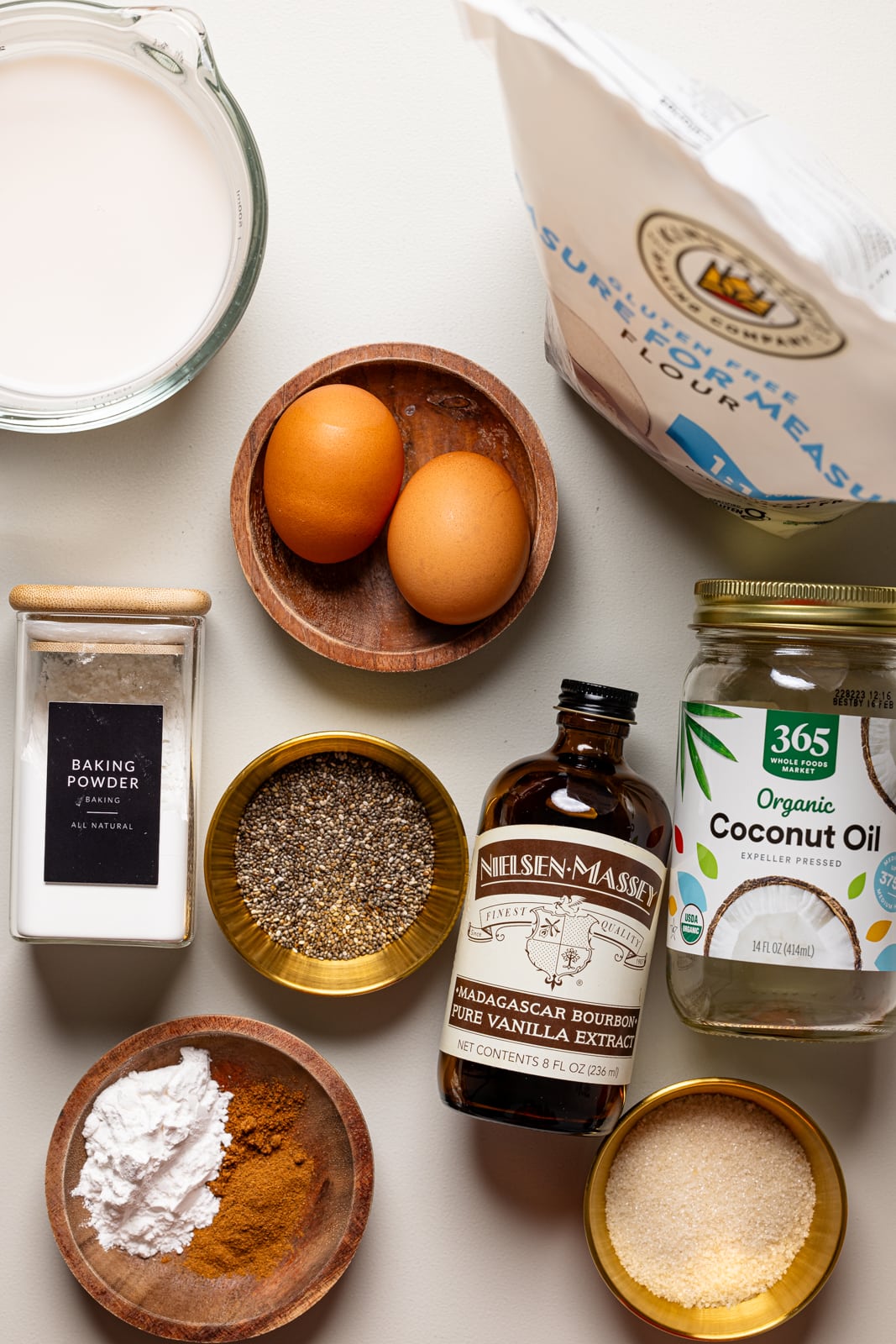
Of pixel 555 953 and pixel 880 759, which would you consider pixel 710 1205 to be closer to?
pixel 555 953

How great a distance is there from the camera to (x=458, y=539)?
38.2 inches

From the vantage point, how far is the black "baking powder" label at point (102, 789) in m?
1.02

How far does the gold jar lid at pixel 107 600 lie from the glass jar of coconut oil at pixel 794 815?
479 mm

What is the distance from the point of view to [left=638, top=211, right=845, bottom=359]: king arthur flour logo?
2.35 feet

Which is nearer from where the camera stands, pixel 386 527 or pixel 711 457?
pixel 711 457

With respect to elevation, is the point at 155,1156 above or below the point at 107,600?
below

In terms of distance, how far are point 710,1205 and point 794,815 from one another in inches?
16.5

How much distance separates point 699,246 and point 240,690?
0.63 meters

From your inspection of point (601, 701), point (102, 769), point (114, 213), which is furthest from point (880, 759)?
point (114, 213)

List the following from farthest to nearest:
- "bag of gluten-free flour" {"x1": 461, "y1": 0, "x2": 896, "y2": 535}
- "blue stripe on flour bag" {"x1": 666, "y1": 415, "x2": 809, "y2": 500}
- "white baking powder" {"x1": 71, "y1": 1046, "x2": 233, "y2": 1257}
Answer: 1. "white baking powder" {"x1": 71, "y1": 1046, "x2": 233, "y2": 1257}
2. "blue stripe on flour bag" {"x1": 666, "y1": 415, "x2": 809, "y2": 500}
3. "bag of gluten-free flour" {"x1": 461, "y1": 0, "x2": 896, "y2": 535}

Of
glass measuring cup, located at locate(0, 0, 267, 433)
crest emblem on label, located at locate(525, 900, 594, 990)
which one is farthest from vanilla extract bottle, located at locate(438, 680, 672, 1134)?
glass measuring cup, located at locate(0, 0, 267, 433)

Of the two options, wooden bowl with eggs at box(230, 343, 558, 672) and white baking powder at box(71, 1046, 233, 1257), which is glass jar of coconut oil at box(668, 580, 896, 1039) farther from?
white baking powder at box(71, 1046, 233, 1257)

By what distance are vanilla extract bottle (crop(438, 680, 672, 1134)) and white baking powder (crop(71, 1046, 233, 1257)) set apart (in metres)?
0.24

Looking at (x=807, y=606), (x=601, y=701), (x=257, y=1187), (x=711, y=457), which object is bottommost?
(x=257, y=1187)
